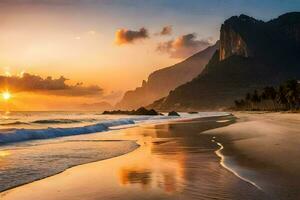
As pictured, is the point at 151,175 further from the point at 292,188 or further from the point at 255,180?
the point at 292,188

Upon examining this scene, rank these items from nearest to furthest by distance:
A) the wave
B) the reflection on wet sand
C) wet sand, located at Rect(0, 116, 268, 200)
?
1. wet sand, located at Rect(0, 116, 268, 200)
2. the reflection on wet sand
3. the wave

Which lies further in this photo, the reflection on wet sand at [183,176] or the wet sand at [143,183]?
the reflection on wet sand at [183,176]

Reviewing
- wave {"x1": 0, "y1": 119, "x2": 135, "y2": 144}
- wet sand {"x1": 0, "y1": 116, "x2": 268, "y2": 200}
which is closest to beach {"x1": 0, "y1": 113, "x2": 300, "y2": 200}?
wet sand {"x1": 0, "y1": 116, "x2": 268, "y2": 200}

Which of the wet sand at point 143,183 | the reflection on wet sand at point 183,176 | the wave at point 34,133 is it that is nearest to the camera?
the wet sand at point 143,183

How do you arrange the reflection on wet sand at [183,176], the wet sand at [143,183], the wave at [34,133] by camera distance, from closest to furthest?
the wet sand at [143,183], the reflection on wet sand at [183,176], the wave at [34,133]

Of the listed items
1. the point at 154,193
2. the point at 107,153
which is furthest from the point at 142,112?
the point at 154,193

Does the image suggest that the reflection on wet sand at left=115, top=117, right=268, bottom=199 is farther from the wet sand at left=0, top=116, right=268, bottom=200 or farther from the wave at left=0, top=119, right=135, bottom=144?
the wave at left=0, top=119, right=135, bottom=144

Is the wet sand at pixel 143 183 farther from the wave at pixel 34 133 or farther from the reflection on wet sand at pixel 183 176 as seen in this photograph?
the wave at pixel 34 133

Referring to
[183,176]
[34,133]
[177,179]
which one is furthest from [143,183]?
[34,133]

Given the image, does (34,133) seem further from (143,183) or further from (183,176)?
(143,183)

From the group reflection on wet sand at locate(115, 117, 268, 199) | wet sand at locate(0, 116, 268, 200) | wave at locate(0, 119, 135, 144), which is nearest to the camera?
wet sand at locate(0, 116, 268, 200)

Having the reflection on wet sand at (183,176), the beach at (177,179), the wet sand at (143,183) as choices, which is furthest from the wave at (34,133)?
the wet sand at (143,183)

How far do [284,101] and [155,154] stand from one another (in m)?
133

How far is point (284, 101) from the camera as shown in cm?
14488
